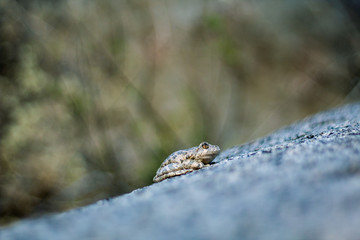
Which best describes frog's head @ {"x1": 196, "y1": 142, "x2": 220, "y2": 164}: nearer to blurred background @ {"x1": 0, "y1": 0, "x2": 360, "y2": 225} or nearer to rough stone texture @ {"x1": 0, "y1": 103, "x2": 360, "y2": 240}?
rough stone texture @ {"x1": 0, "y1": 103, "x2": 360, "y2": 240}

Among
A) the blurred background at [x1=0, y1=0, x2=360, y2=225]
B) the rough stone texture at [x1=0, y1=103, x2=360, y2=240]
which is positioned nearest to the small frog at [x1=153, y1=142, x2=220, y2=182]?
the rough stone texture at [x1=0, y1=103, x2=360, y2=240]

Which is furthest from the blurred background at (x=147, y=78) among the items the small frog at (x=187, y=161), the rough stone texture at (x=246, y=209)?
the rough stone texture at (x=246, y=209)

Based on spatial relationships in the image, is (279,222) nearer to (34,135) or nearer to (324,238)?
(324,238)

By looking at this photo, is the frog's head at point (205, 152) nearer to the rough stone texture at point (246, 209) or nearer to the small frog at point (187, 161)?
the small frog at point (187, 161)

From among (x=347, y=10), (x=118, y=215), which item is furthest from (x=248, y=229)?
(x=347, y=10)

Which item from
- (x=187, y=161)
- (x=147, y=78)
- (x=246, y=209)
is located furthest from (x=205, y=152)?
(x=147, y=78)

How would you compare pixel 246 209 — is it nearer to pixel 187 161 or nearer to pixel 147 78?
pixel 187 161
